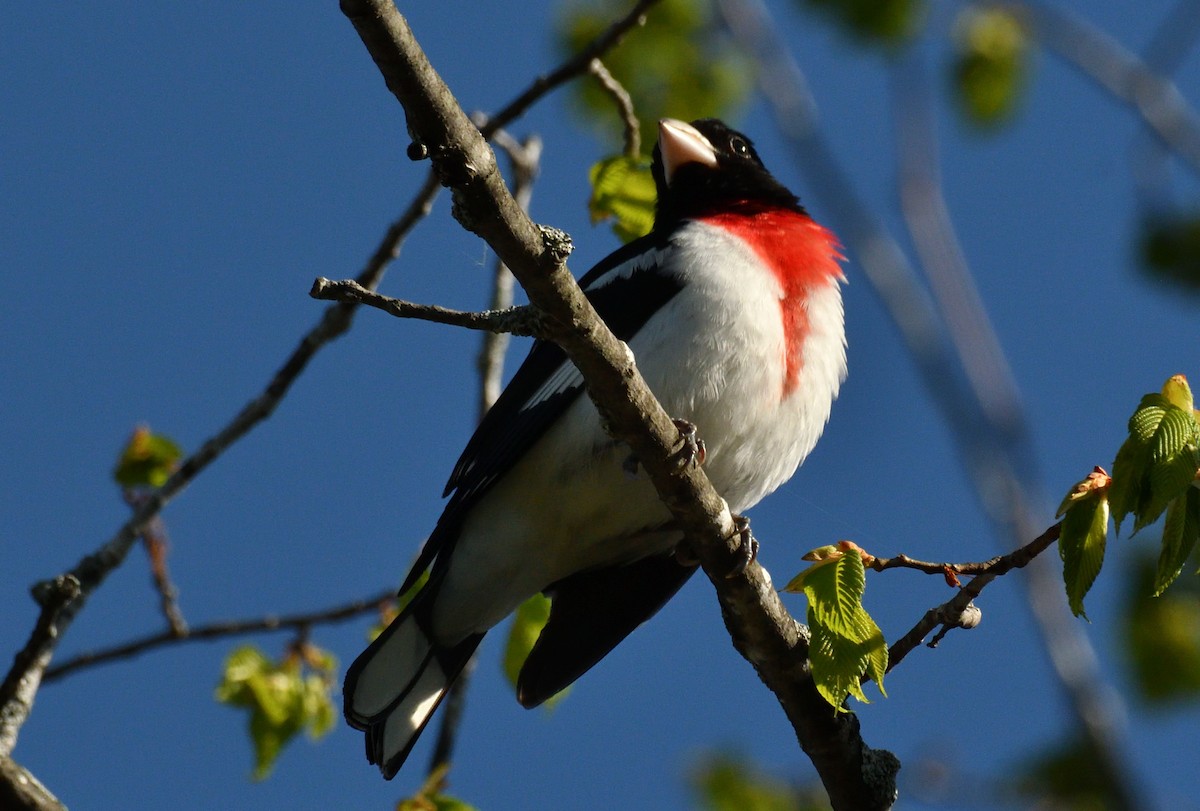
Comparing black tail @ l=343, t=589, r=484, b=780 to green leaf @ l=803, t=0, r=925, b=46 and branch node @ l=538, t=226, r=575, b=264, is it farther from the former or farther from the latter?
green leaf @ l=803, t=0, r=925, b=46

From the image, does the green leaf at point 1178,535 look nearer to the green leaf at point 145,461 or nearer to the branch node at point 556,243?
the branch node at point 556,243

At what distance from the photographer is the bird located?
14.3ft

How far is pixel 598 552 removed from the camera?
473cm

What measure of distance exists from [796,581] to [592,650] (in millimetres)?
1647

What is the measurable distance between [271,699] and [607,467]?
1.52 meters

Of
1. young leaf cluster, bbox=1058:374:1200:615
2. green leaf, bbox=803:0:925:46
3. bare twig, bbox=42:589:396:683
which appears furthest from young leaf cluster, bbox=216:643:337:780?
green leaf, bbox=803:0:925:46

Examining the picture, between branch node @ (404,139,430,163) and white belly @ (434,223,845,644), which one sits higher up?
white belly @ (434,223,845,644)

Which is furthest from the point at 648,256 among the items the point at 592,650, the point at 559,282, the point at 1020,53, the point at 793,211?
the point at 1020,53

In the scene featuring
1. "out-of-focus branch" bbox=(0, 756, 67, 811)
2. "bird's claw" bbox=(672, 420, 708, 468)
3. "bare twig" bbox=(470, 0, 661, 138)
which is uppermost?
"bare twig" bbox=(470, 0, 661, 138)

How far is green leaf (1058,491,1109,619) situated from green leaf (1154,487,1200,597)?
0.43 feet

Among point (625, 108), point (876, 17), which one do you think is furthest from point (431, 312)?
point (876, 17)

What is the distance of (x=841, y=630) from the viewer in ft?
9.96

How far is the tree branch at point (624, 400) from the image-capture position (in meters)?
2.47

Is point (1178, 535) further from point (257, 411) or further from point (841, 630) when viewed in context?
point (257, 411)
